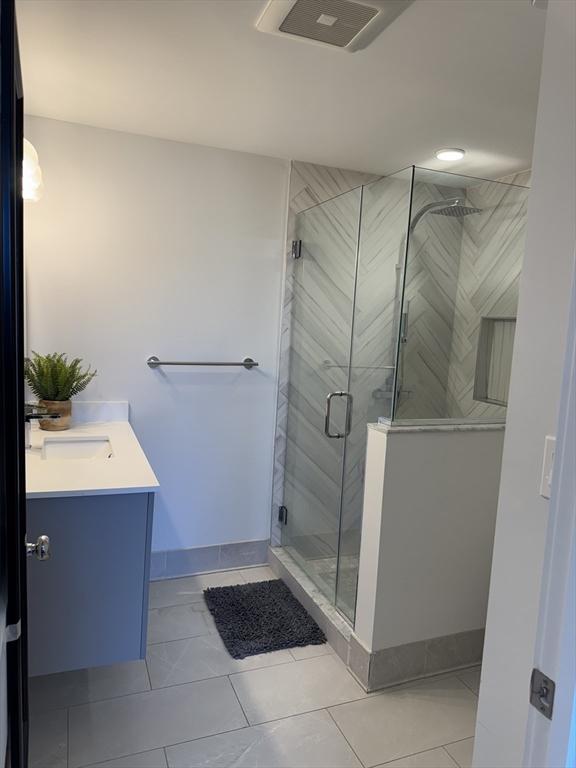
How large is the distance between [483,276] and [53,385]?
1.88 metres

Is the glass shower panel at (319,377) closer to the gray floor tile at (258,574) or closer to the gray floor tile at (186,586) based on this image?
the gray floor tile at (258,574)

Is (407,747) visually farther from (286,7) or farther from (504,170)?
(504,170)

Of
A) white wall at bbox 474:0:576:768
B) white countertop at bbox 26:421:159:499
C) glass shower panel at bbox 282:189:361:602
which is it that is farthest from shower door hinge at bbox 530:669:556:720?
glass shower panel at bbox 282:189:361:602

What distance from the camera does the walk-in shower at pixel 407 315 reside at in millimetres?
2080

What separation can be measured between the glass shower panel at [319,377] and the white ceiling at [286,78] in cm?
43

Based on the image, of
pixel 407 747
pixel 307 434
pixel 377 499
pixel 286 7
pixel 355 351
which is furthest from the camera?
pixel 307 434

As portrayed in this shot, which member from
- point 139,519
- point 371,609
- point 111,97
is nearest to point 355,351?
point 371,609

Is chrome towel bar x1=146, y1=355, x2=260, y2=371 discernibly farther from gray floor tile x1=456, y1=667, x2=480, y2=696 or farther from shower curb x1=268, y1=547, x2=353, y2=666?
gray floor tile x1=456, y1=667, x2=480, y2=696

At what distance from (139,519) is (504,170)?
2.41 meters

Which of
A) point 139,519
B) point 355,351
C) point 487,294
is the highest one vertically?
point 487,294

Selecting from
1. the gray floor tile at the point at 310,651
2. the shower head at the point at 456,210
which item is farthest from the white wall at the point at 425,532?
the shower head at the point at 456,210

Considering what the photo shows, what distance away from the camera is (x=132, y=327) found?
268cm

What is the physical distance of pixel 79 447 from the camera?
2.29 metres

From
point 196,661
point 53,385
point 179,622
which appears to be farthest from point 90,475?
point 179,622
